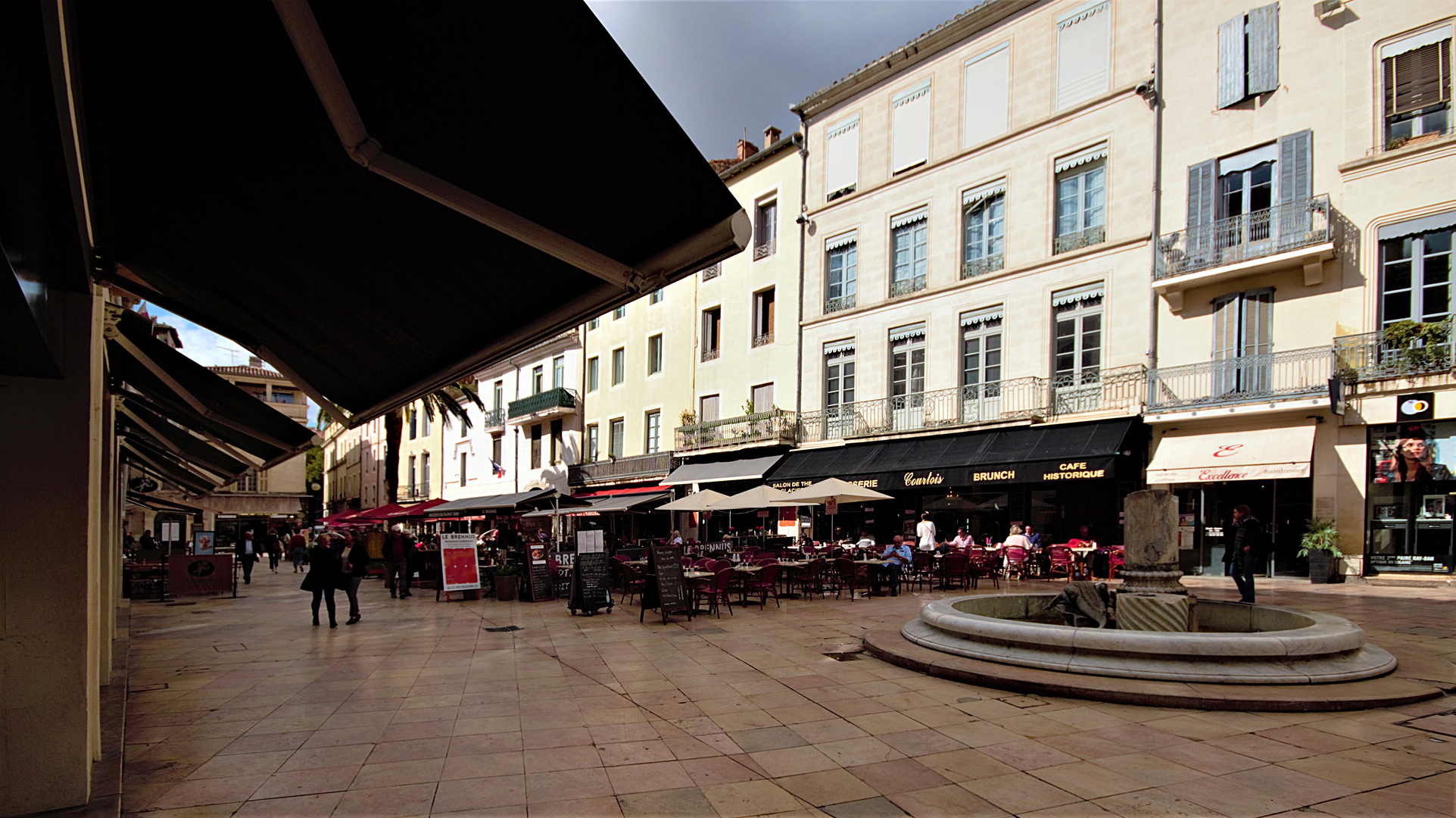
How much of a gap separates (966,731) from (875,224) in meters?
21.3

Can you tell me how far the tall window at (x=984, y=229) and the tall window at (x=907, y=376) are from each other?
2.38 metres

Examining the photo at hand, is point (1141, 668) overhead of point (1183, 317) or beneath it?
beneath

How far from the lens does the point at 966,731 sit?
19.8 feet

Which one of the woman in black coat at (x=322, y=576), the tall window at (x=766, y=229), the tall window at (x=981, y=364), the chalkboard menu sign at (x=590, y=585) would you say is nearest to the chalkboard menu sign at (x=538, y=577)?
the chalkboard menu sign at (x=590, y=585)

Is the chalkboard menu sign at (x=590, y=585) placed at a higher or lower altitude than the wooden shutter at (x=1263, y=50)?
lower

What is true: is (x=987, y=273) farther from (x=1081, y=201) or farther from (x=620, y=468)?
(x=620, y=468)

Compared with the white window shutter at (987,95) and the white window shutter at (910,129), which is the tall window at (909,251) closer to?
the white window shutter at (910,129)

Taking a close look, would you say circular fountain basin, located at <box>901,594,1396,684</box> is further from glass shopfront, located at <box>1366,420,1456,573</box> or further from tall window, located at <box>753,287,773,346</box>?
tall window, located at <box>753,287,773,346</box>

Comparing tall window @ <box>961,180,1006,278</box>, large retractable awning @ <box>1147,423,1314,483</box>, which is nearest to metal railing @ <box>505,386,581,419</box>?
tall window @ <box>961,180,1006,278</box>

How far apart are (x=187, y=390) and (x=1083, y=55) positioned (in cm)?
2161

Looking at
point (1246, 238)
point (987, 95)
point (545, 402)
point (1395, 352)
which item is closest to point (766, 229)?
point (987, 95)

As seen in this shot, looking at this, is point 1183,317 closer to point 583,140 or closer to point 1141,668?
point 1141,668

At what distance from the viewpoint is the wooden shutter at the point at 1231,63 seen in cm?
1788

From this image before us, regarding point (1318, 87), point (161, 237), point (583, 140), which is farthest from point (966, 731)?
point (1318, 87)
